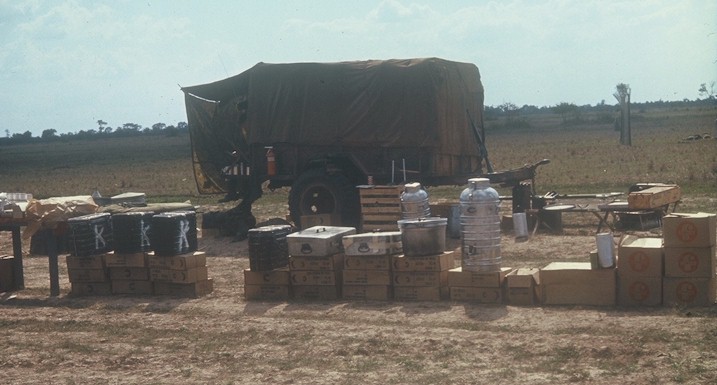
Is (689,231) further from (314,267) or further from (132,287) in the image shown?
(132,287)

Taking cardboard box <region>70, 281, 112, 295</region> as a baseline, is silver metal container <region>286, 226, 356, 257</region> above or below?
above

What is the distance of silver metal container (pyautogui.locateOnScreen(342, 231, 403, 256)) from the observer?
1295 cm

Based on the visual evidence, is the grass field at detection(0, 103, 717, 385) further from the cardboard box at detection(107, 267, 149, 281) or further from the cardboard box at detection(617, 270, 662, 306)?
the cardboard box at detection(107, 267, 149, 281)

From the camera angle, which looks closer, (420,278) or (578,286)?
(578,286)

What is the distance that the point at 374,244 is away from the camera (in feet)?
42.4

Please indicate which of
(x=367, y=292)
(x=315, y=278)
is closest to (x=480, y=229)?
(x=367, y=292)

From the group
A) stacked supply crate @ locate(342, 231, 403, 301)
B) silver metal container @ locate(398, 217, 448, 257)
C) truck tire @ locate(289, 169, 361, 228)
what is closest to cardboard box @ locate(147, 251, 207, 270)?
stacked supply crate @ locate(342, 231, 403, 301)

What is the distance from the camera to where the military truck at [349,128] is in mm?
18953

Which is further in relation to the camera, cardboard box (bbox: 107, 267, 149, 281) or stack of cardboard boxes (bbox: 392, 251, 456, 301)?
cardboard box (bbox: 107, 267, 149, 281)

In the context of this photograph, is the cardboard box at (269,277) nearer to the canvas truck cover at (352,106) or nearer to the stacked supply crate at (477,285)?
the stacked supply crate at (477,285)

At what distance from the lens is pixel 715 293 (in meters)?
11.4

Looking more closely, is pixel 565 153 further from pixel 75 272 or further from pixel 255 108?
pixel 75 272

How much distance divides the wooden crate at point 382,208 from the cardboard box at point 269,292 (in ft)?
15.3

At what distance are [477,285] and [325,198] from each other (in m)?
7.49
